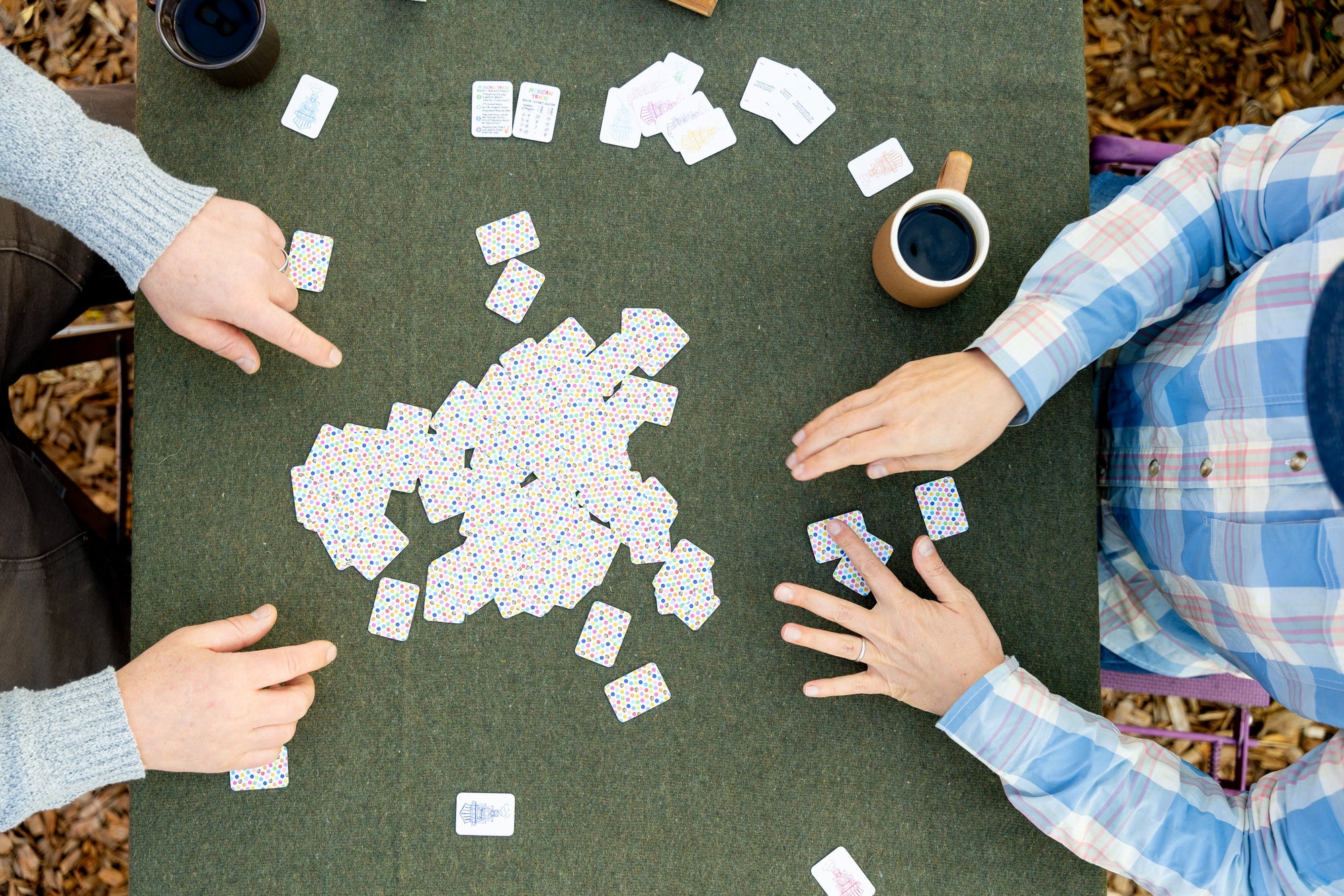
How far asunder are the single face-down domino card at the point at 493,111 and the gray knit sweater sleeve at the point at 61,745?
0.85m

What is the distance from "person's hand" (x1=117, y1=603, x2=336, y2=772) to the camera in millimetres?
1014

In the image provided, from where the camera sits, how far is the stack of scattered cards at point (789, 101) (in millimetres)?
1158

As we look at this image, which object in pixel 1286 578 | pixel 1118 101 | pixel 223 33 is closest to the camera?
→ pixel 1286 578

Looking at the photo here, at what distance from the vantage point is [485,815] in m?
1.09

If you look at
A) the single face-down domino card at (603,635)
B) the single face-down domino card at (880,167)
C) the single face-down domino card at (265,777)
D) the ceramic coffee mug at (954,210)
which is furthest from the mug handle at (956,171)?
the single face-down domino card at (265,777)

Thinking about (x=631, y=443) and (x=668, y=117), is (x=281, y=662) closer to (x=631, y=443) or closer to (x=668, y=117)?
(x=631, y=443)

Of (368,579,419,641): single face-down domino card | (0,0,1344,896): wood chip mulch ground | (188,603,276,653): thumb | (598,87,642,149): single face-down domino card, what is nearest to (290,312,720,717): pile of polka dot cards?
(368,579,419,641): single face-down domino card

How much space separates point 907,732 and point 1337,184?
84cm

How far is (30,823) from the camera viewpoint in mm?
1827

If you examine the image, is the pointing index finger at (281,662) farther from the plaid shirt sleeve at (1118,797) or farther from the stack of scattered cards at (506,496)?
the plaid shirt sleeve at (1118,797)

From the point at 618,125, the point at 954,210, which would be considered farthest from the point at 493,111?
the point at 954,210

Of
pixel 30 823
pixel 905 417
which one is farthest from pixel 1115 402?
pixel 30 823

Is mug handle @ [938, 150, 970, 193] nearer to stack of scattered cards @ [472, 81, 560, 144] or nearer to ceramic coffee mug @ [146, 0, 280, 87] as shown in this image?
stack of scattered cards @ [472, 81, 560, 144]

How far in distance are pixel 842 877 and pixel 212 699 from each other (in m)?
0.84
